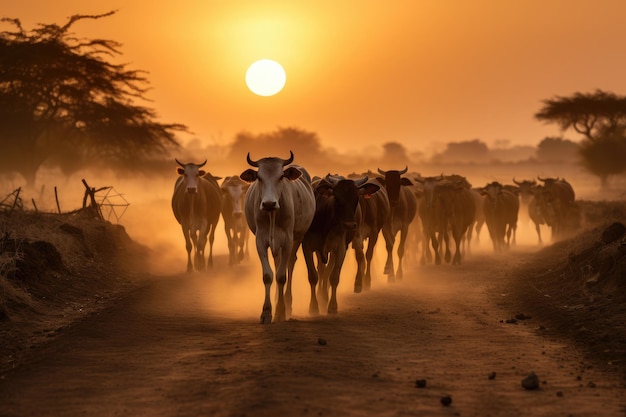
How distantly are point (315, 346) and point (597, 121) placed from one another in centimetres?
5356

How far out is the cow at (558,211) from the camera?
1314 inches

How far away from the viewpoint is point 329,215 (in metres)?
15.2

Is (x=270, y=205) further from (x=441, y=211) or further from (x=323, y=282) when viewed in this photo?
(x=441, y=211)

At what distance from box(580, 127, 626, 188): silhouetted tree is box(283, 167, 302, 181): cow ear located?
4960cm

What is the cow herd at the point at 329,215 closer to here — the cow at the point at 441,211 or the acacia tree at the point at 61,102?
the cow at the point at 441,211

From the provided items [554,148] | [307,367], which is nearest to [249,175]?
[307,367]

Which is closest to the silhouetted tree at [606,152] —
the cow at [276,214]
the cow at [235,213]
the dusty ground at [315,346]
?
the cow at [235,213]

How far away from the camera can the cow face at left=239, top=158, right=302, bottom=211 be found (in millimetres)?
13195

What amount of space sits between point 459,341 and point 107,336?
180 inches

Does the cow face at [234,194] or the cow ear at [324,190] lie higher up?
the cow face at [234,194]

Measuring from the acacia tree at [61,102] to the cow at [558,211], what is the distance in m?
15.4

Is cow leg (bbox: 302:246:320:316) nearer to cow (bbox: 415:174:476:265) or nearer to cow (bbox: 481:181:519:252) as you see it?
cow (bbox: 415:174:476:265)

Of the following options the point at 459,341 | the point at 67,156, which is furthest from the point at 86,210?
the point at 67,156

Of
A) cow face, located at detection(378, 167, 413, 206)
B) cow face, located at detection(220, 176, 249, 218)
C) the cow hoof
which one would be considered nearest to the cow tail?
the cow hoof
